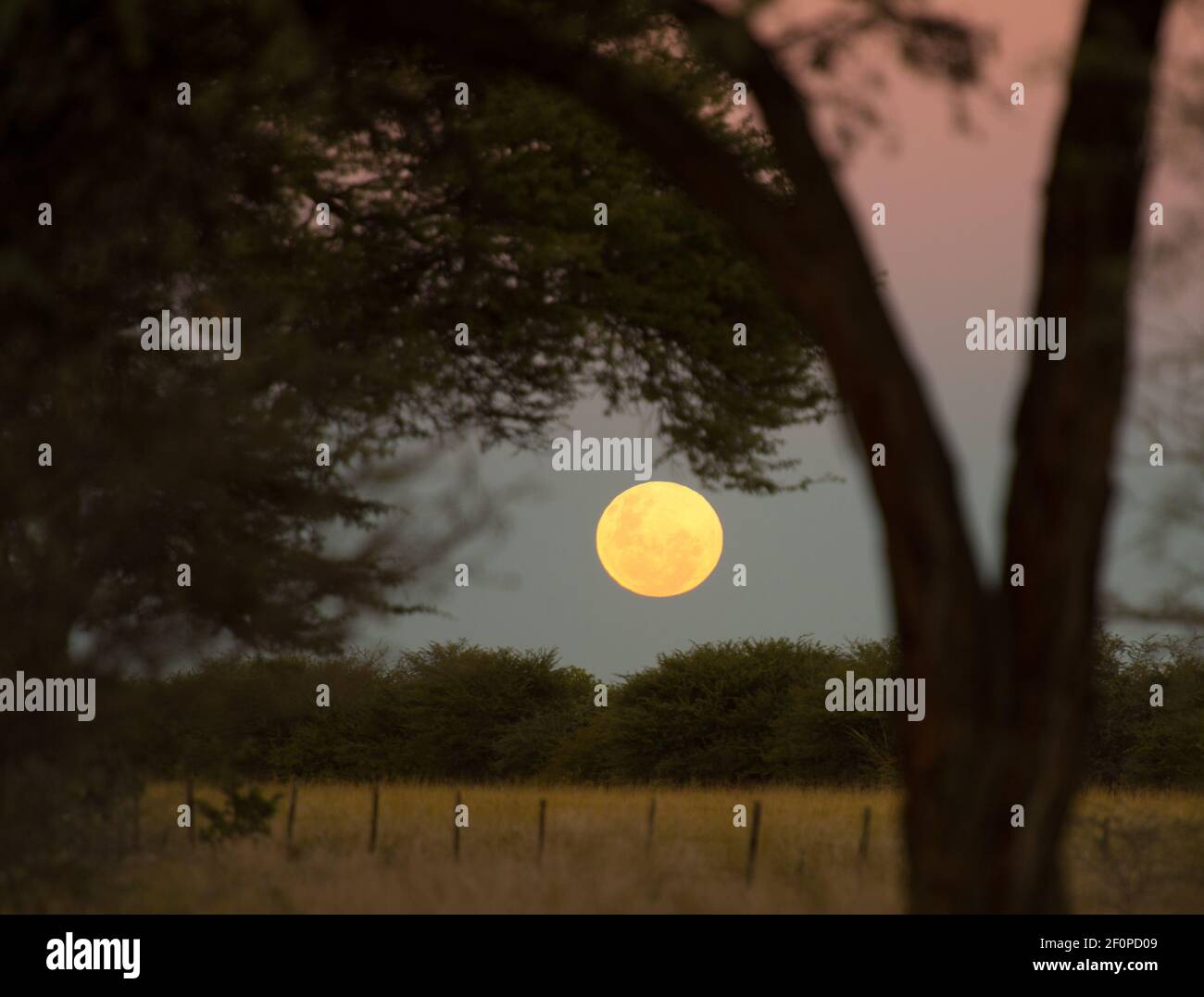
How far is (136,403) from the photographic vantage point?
11930mm

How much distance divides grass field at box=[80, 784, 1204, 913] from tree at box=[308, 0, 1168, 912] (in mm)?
Answer: 4089

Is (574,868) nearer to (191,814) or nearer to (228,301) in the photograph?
(191,814)

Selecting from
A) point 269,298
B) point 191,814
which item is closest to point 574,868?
point 191,814

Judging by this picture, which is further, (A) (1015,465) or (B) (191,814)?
(B) (191,814)

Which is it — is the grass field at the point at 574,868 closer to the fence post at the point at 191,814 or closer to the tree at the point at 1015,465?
the fence post at the point at 191,814

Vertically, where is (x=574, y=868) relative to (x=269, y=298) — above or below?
below

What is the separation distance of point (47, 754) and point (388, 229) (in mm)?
8211

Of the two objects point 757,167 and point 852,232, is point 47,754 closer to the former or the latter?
point 852,232

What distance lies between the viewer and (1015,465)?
326 inches

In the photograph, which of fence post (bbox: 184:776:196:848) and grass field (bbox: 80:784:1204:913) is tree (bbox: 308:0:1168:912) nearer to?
grass field (bbox: 80:784:1204:913)

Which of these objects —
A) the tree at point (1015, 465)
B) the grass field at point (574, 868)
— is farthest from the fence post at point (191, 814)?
the tree at point (1015, 465)

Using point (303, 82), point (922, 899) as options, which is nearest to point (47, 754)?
point (303, 82)

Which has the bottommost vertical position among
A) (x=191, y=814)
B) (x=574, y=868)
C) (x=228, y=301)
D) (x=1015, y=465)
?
(x=574, y=868)

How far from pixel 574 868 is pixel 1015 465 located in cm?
735
